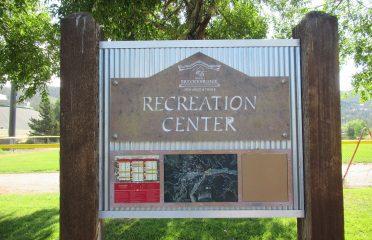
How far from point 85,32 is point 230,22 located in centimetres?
803

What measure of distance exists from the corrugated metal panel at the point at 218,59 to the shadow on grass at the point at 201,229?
116 inches

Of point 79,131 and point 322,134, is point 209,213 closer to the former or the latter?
point 322,134

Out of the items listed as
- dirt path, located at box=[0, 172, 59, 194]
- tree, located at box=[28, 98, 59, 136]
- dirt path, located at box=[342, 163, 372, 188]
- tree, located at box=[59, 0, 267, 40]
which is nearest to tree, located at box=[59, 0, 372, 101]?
tree, located at box=[59, 0, 267, 40]

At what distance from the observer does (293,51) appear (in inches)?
133

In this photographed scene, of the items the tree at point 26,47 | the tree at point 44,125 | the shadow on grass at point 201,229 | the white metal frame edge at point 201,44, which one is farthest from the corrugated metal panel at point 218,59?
the tree at point 44,125

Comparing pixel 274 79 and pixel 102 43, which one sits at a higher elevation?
pixel 102 43

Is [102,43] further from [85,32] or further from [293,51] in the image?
[293,51]

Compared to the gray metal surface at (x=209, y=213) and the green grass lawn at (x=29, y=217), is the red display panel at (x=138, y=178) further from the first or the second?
the green grass lawn at (x=29, y=217)

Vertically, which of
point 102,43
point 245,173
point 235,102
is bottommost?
point 245,173

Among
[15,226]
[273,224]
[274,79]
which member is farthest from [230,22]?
[274,79]

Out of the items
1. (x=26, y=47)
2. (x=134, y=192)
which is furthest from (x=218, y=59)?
(x=26, y=47)

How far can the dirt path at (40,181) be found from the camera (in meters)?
11.0

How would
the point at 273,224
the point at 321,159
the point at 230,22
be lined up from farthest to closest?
the point at 230,22 < the point at 273,224 < the point at 321,159

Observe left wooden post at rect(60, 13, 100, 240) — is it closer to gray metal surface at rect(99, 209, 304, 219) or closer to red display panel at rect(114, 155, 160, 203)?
red display panel at rect(114, 155, 160, 203)
